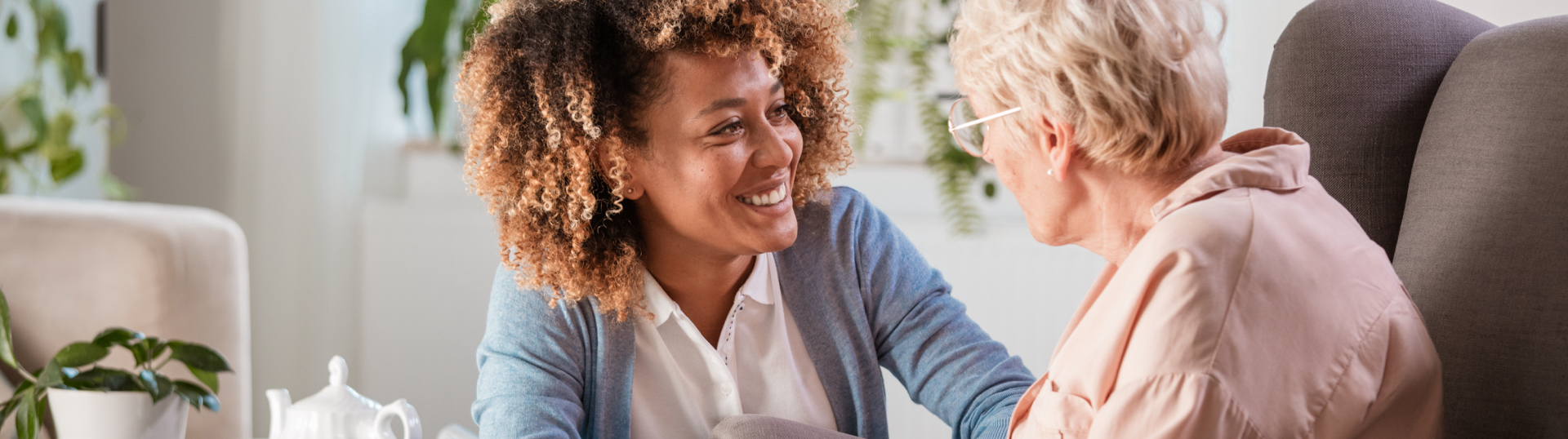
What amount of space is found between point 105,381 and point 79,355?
0.13 feet

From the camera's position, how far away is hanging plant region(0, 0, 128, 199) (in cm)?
229

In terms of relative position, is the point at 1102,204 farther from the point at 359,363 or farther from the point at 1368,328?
the point at 359,363

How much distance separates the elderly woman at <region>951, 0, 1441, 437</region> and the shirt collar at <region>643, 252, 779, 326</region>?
0.43 meters

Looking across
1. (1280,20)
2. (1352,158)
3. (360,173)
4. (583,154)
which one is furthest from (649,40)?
(360,173)

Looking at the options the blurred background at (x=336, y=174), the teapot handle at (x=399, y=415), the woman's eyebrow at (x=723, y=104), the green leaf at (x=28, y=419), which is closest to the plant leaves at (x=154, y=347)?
the green leaf at (x=28, y=419)

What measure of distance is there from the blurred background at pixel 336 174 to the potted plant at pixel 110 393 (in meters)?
1.44

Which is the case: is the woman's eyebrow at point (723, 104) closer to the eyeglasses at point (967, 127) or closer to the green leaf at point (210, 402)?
the eyeglasses at point (967, 127)

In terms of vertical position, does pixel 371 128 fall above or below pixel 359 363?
above

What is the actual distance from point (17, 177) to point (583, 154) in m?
1.96

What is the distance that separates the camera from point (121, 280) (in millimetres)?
1479

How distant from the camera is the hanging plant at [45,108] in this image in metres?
2.29

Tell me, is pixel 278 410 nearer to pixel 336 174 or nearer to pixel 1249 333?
pixel 1249 333

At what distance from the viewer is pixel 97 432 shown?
1113 mm

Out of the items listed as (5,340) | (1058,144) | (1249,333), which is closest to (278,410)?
(5,340)
